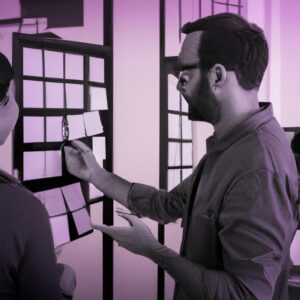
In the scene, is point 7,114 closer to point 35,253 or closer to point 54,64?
point 35,253

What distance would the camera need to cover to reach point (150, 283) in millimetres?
1804

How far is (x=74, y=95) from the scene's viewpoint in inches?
62.1

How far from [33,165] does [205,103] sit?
0.73m

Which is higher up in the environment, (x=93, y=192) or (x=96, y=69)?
(x=96, y=69)

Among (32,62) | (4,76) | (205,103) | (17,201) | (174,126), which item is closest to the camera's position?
(17,201)

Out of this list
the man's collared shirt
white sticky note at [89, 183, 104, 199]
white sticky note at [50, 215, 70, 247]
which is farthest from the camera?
white sticky note at [89, 183, 104, 199]

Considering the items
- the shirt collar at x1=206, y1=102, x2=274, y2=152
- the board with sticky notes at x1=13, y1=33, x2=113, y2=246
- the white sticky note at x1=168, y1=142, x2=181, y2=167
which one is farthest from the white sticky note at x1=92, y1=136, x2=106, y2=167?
the shirt collar at x1=206, y1=102, x2=274, y2=152

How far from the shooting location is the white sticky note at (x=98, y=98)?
1624mm

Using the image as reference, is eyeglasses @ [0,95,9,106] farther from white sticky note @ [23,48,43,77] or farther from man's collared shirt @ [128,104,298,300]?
man's collared shirt @ [128,104,298,300]

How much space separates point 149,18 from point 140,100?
15.3 inches

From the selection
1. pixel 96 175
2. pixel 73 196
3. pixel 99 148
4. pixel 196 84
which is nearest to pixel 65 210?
pixel 73 196

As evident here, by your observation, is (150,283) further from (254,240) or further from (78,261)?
(254,240)

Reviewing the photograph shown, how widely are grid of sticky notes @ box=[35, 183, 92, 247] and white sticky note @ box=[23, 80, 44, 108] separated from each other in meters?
0.36

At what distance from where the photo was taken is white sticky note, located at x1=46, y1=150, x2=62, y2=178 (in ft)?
4.96
